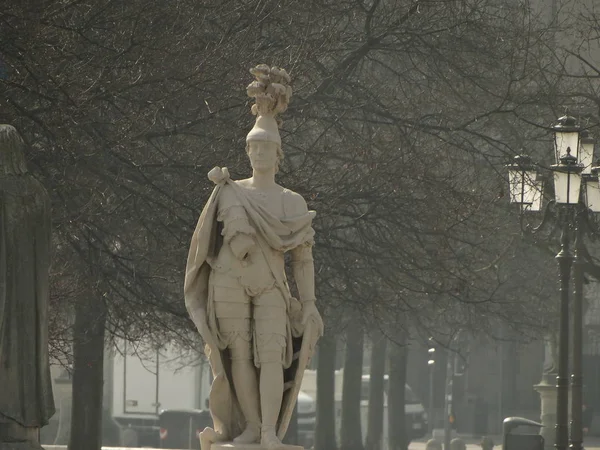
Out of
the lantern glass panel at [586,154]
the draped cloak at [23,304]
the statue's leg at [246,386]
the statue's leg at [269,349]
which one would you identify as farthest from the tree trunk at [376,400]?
the draped cloak at [23,304]

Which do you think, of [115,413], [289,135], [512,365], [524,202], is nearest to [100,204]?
[289,135]

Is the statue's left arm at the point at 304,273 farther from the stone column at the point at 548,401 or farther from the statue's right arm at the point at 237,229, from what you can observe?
the stone column at the point at 548,401

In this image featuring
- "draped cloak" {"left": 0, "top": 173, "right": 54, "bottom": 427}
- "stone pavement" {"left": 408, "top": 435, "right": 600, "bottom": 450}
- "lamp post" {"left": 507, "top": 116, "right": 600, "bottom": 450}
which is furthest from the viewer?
"stone pavement" {"left": 408, "top": 435, "right": 600, "bottom": 450}

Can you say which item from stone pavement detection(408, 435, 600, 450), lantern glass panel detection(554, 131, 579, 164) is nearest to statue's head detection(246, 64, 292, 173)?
lantern glass panel detection(554, 131, 579, 164)

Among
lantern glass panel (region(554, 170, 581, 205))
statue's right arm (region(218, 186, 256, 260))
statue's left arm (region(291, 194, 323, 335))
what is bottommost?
statue's left arm (region(291, 194, 323, 335))

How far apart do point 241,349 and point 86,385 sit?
1464 cm

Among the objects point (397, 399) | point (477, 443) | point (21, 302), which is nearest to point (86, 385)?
point (397, 399)

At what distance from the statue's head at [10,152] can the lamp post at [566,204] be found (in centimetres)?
1067

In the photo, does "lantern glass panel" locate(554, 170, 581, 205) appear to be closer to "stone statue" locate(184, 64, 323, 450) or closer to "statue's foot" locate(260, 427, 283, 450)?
"stone statue" locate(184, 64, 323, 450)

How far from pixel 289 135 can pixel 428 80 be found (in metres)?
4.04

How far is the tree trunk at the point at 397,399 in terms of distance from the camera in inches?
1597

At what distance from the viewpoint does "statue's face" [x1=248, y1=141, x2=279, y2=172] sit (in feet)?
45.1

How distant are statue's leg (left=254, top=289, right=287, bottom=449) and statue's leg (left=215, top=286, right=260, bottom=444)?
85 millimetres

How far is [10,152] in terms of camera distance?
1275cm
